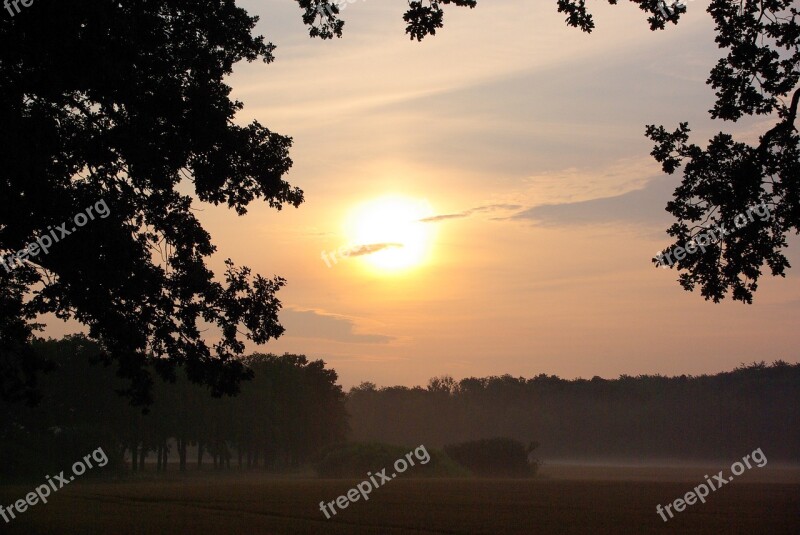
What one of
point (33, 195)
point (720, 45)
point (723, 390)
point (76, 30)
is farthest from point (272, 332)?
point (723, 390)

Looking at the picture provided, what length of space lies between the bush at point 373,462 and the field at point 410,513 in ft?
119

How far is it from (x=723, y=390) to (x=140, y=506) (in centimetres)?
16964

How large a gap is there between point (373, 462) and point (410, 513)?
5829 centimetres

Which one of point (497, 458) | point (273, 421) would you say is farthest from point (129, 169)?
point (273, 421)

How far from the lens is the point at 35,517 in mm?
35875

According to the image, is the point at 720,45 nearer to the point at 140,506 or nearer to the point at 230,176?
the point at 230,176

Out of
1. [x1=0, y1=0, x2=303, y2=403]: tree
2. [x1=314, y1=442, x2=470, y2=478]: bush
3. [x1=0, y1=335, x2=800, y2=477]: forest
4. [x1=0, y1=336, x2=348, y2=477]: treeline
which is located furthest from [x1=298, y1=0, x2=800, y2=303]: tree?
[x1=314, y1=442, x2=470, y2=478]: bush

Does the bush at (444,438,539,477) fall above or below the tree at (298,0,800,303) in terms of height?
below

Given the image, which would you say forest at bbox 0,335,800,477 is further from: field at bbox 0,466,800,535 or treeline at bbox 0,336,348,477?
field at bbox 0,466,800,535

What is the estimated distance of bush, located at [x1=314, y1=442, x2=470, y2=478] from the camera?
93.0 meters

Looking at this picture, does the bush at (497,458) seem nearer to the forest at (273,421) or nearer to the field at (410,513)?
the forest at (273,421)

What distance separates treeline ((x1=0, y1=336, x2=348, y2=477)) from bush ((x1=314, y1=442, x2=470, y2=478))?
14.4m

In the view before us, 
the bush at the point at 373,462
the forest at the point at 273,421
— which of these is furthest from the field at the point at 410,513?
the bush at the point at 373,462

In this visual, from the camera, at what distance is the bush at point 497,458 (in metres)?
98.3
